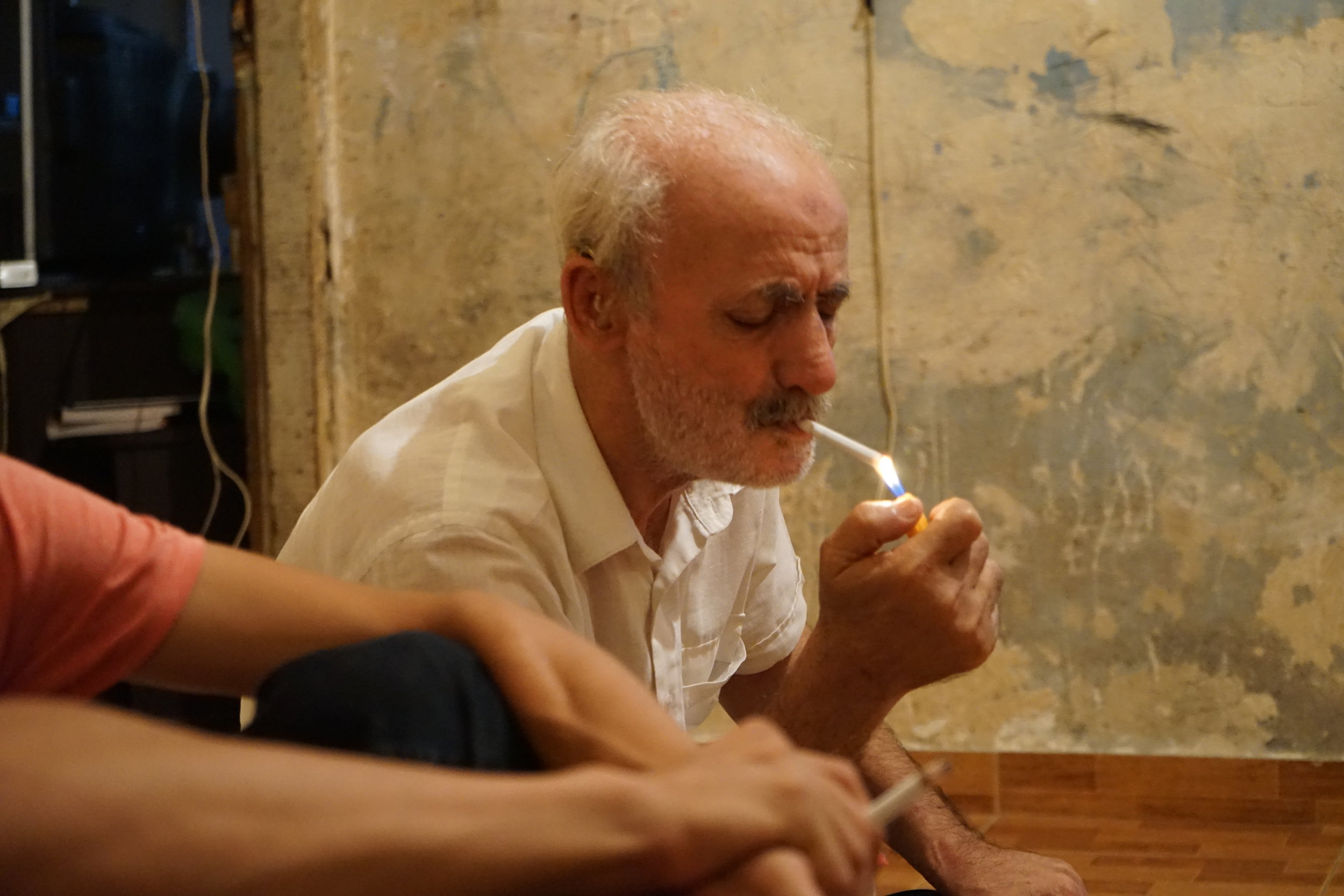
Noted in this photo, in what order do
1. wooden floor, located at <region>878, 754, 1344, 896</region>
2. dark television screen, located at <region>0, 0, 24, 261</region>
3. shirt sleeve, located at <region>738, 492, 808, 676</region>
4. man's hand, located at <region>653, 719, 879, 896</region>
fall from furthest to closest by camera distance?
dark television screen, located at <region>0, 0, 24, 261</region> < wooden floor, located at <region>878, 754, 1344, 896</region> < shirt sleeve, located at <region>738, 492, 808, 676</region> < man's hand, located at <region>653, 719, 879, 896</region>

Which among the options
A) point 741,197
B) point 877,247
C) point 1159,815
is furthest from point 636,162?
point 1159,815

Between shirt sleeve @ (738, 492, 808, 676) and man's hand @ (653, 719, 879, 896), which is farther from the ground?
man's hand @ (653, 719, 879, 896)

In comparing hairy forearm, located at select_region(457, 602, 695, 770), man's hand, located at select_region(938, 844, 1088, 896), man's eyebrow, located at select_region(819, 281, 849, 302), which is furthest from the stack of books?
hairy forearm, located at select_region(457, 602, 695, 770)

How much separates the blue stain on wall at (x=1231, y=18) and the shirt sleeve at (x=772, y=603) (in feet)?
5.69

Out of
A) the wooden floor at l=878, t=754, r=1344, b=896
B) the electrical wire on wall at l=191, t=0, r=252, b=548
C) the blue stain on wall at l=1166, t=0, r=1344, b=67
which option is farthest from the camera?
the electrical wire on wall at l=191, t=0, r=252, b=548

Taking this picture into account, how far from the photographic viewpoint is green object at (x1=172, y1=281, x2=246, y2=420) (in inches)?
138

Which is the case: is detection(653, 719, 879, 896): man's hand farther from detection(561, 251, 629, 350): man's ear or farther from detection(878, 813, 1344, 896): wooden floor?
detection(878, 813, 1344, 896): wooden floor

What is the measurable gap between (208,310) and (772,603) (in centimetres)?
216

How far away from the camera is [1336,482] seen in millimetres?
2932

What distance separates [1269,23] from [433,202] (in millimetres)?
1915

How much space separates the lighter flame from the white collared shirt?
25 centimetres

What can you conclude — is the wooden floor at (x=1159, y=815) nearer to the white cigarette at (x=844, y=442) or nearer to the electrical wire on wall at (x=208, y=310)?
the white cigarette at (x=844, y=442)

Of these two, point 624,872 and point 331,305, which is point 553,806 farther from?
point 331,305

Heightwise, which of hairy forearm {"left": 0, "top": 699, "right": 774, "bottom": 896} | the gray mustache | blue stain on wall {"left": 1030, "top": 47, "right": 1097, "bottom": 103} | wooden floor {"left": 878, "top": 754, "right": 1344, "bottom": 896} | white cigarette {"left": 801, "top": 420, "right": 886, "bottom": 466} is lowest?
wooden floor {"left": 878, "top": 754, "right": 1344, "bottom": 896}
